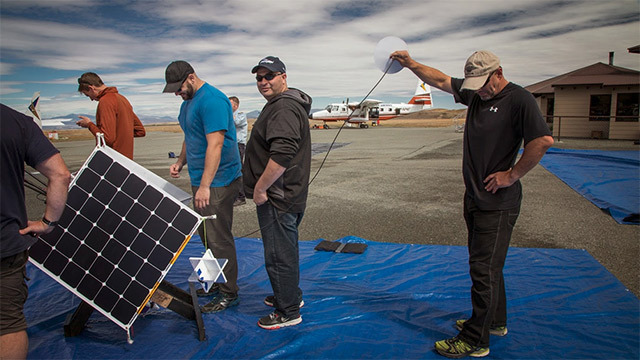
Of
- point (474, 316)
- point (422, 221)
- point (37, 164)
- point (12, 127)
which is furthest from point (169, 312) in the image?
point (422, 221)

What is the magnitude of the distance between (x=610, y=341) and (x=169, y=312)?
3415 millimetres

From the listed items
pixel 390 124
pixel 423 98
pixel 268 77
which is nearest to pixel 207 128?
pixel 268 77

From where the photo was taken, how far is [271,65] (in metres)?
2.88

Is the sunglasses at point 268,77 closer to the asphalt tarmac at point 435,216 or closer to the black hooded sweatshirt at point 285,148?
the black hooded sweatshirt at point 285,148

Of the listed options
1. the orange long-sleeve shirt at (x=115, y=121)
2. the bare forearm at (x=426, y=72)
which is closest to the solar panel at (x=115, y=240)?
the orange long-sleeve shirt at (x=115, y=121)

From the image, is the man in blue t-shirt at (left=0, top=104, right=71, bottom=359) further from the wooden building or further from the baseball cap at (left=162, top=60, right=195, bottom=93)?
the wooden building

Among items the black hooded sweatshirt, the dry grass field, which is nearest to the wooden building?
the dry grass field

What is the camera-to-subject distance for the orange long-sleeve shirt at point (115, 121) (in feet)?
14.1

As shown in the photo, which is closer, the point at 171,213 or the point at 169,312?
the point at 171,213

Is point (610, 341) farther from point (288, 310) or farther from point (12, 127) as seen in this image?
point (12, 127)

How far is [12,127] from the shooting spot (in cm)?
207

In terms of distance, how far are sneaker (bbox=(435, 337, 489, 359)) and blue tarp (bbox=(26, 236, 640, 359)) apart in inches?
2.8

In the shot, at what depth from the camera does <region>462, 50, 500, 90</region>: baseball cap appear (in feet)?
8.16

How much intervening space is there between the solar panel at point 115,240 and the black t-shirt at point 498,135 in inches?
79.4
